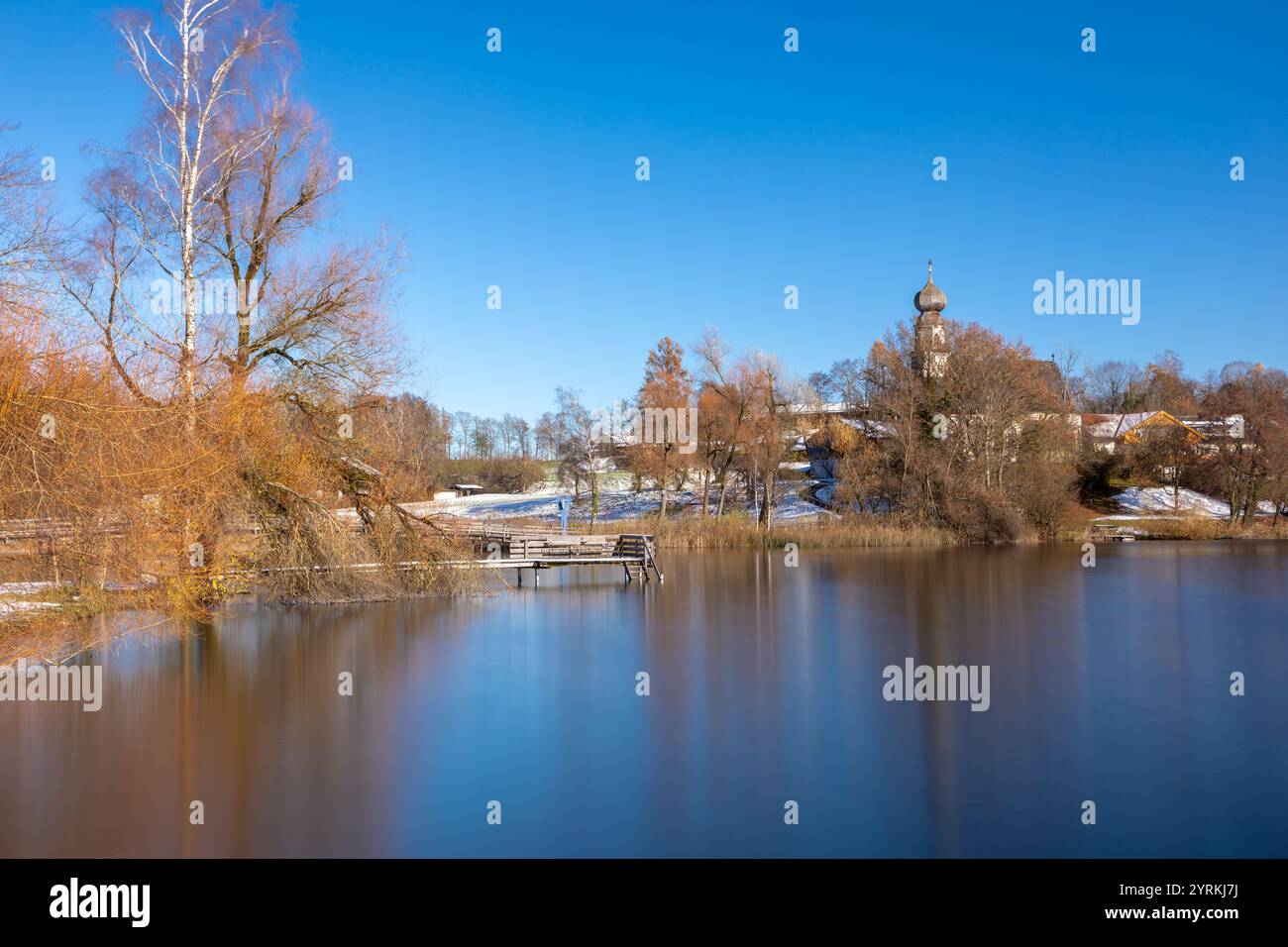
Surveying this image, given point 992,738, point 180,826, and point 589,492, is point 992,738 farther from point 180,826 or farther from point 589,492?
point 589,492

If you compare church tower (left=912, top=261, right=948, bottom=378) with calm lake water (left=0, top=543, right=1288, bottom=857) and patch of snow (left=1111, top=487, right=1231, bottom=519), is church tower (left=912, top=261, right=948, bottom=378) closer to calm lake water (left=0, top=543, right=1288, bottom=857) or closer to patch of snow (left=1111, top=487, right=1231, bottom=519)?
patch of snow (left=1111, top=487, right=1231, bottom=519)

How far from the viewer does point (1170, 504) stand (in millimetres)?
53656

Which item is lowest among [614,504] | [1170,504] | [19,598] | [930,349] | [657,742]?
[657,742]

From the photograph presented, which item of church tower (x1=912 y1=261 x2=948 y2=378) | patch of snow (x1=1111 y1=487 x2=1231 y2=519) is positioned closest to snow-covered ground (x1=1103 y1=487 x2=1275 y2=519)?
patch of snow (x1=1111 y1=487 x2=1231 y2=519)

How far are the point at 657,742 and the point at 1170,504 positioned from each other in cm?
5217

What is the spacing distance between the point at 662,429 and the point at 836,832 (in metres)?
42.6

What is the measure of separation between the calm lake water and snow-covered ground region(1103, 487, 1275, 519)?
119 feet

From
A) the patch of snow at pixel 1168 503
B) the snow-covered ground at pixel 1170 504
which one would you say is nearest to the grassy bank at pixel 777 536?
the snow-covered ground at pixel 1170 504

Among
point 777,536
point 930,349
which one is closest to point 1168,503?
point 930,349

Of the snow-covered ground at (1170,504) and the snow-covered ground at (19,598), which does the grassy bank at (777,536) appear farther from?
the snow-covered ground at (19,598)

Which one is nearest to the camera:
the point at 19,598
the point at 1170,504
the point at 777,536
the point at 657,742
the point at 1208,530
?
the point at 657,742

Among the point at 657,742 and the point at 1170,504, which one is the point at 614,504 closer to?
the point at 1170,504

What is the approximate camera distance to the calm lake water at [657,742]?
7.76 meters

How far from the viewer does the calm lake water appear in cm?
776
